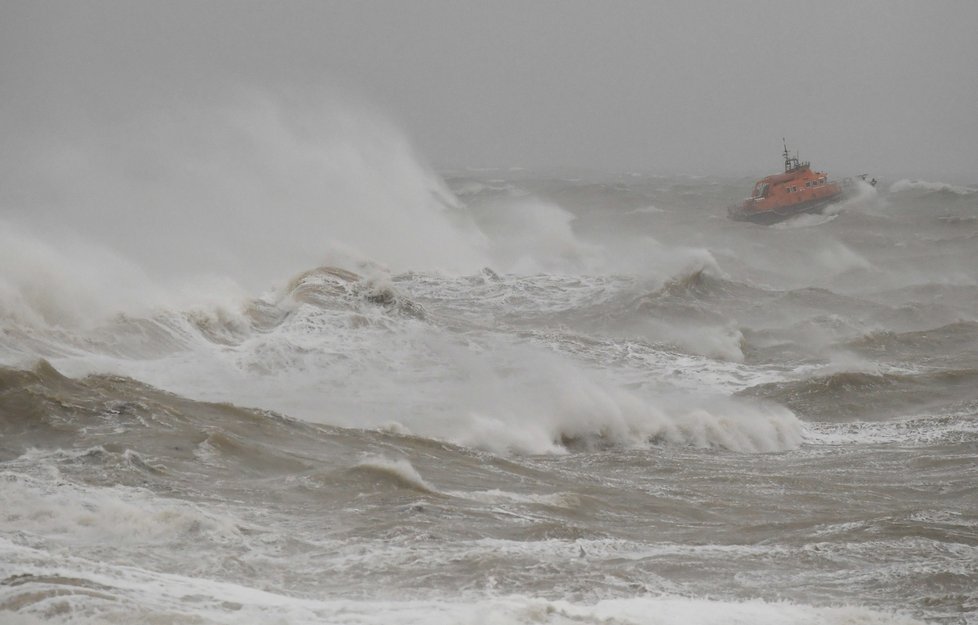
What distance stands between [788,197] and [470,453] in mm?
31296

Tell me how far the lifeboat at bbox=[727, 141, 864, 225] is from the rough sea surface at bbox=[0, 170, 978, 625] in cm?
1605

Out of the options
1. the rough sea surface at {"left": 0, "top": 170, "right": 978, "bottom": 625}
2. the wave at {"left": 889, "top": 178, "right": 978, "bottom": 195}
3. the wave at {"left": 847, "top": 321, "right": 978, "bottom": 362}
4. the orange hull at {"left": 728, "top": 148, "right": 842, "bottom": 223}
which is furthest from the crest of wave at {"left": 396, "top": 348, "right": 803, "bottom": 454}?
the wave at {"left": 889, "top": 178, "right": 978, "bottom": 195}

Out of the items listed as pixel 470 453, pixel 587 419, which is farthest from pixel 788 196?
pixel 470 453

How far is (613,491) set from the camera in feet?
31.5

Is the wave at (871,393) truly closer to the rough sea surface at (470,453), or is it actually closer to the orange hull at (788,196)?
the rough sea surface at (470,453)

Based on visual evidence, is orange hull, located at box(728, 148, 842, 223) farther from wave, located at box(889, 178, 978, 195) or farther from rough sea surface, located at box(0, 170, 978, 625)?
rough sea surface, located at box(0, 170, 978, 625)

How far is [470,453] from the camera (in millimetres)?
10672

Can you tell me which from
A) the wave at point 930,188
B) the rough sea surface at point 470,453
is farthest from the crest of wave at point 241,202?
the wave at point 930,188

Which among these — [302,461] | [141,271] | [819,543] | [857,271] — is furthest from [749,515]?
[857,271]

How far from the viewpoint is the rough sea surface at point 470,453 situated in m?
6.46

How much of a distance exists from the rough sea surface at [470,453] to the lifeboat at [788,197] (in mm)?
16054

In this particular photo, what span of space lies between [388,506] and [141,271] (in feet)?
30.4

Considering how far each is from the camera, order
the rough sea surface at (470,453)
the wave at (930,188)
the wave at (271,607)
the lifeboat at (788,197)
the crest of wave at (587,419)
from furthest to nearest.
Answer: the wave at (930,188)
the lifeboat at (788,197)
the crest of wave at (587,419)
the rough sea surface at (470,453)
the wave at (271,607)

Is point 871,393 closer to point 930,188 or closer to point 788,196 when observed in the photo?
point 788,196
